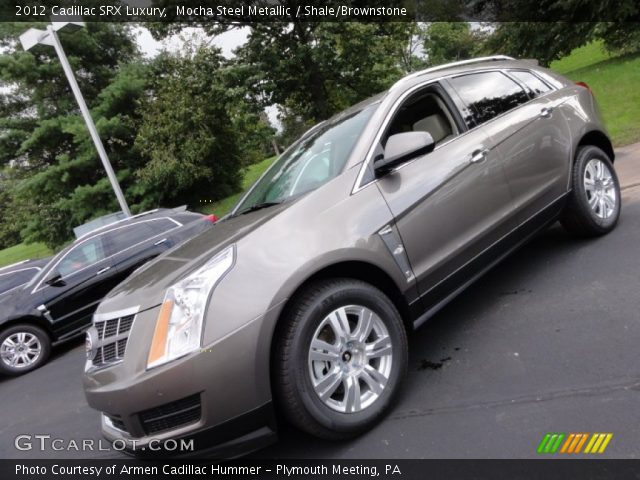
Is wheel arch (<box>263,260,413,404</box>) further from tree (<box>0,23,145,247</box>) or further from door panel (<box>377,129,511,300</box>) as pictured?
tree (<box>0,23,145,247</box>)

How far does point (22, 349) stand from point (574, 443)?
693cm

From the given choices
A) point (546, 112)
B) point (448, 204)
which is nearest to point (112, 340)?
point (448, 204)

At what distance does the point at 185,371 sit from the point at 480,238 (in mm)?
2146

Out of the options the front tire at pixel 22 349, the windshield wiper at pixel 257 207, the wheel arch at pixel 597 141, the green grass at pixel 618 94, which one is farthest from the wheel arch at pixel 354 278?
the front tire at pixel 22 349

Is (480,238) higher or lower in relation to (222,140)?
lower

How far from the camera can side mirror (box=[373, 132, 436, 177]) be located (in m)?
2.79

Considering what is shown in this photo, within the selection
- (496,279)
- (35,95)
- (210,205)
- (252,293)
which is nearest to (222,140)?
(210,205)

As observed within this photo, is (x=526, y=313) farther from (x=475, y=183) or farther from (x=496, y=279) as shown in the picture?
(x=475, y=183)

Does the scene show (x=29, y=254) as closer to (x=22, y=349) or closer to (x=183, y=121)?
(x=183, y=121)

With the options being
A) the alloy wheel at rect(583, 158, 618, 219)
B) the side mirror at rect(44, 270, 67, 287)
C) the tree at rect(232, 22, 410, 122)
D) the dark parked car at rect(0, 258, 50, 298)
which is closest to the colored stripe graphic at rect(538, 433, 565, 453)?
the alloy wheel at rect(583, 158, 618, 219)

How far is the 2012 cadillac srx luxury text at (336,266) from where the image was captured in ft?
7.15

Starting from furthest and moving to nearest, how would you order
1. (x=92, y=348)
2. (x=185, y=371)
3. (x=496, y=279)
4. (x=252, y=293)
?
1. (x=496, y=279)
2. (x=92, y=348)
3. (x=252, y=293)
4. (x=185, y=371)

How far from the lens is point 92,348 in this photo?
102 inches

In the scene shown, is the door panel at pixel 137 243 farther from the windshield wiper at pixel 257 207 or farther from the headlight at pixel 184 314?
the headlight at pixel 184 314
